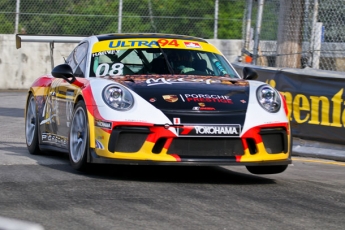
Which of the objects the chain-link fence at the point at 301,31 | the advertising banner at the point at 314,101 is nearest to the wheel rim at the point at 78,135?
the advertising banner at the point at 314,101

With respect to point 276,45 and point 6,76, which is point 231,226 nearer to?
point 276,45

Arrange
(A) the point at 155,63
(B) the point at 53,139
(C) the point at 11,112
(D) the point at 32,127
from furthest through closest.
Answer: (C) the point at 11,112 → (D) the point at 32,127 → (B) the point at 53,139 → (A) the point at 155,63

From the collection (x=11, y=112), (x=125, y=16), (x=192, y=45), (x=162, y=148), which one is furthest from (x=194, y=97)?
(x=125, y=16)

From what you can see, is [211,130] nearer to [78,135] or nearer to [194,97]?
[194,97]

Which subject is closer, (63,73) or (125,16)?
(63,73)

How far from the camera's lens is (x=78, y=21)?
21016 millimetres

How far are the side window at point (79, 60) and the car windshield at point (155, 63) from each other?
154mm

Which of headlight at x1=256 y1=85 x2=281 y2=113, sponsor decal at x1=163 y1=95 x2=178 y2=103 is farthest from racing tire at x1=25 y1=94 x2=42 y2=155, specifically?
headlight at x1=256 y1=85 x2=281 y2=113

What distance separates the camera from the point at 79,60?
8305 millimetres

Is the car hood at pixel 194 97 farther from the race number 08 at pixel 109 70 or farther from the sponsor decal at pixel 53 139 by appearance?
the sponsor decal at pixel 53 139

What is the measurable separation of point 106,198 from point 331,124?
4.76 meters

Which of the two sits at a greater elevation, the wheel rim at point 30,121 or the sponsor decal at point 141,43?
the sponsor decal at point 141,43

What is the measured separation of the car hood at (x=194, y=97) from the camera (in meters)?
6.64

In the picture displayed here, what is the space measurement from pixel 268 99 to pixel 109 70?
157 cm
